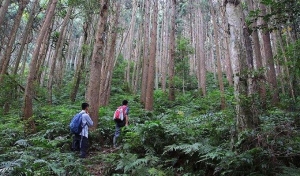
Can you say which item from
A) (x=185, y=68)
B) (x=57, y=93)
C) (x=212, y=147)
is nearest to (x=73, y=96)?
(x=57, y=93)

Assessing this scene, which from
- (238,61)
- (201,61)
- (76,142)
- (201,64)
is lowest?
(76,142)

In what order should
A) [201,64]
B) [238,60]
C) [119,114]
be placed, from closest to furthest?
[238,60]
[119,114]
[201,64]

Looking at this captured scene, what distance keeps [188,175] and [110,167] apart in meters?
1.54

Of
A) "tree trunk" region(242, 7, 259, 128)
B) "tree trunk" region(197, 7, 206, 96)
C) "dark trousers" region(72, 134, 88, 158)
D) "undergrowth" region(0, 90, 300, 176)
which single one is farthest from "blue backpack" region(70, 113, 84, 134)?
"tree trunk" region(197, 7, 206, 96)

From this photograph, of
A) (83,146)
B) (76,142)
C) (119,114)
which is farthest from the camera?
(119,114)

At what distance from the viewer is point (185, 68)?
23.5 meters

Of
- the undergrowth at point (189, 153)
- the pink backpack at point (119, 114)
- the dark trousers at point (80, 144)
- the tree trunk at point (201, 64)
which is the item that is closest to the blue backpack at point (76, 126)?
the dark trousers at point (80, 144)

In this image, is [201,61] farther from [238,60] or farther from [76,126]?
[238,60]

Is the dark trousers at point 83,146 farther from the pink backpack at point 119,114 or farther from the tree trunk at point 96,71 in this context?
the tree trunk at point 96,71

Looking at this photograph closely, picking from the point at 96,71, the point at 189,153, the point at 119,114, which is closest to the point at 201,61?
the point at 96,71

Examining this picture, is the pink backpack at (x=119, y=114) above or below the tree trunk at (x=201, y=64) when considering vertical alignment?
below

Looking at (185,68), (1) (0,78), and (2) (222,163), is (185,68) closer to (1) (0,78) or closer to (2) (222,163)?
(1) (0,78)

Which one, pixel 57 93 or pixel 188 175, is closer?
pixel 188 175

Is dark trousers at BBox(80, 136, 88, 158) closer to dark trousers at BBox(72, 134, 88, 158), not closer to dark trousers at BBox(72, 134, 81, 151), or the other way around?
dark trousers at BBox(72, 134, 88, 158)
